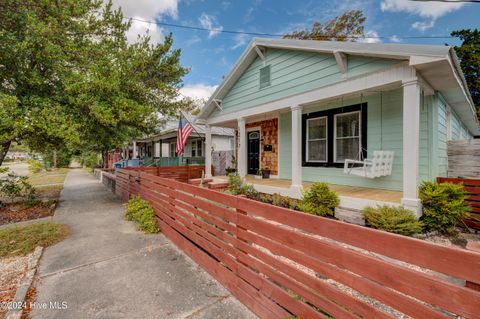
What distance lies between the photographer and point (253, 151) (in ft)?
31.0

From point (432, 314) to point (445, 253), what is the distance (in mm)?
357

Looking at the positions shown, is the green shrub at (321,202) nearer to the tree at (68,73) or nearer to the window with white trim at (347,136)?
the window with white trim at (347,136)

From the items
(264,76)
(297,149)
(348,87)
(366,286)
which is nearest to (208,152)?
(264,76)

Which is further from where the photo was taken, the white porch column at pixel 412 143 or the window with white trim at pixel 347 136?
the window with white trim at pixel 347 136

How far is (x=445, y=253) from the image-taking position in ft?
3.77

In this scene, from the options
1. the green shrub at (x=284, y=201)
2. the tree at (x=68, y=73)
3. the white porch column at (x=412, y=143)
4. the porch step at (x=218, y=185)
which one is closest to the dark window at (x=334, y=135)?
the green shrub at (x=284, y=201)

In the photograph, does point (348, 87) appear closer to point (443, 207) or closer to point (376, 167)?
point (376, 167)

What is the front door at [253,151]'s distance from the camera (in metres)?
9.27

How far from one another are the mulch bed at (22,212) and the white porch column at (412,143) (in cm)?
876

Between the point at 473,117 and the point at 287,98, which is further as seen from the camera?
the point at 473,117

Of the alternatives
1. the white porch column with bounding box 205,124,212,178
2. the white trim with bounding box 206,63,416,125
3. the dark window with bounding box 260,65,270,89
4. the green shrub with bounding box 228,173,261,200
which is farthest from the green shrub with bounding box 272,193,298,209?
the white porch column with bounding box 205,124,212,178

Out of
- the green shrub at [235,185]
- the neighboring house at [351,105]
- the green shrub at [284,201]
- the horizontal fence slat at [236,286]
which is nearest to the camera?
the horizontal fence slat at [236,286]

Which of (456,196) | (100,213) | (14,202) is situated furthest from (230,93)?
(14,202)

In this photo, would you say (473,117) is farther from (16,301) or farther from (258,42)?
(16,301)
